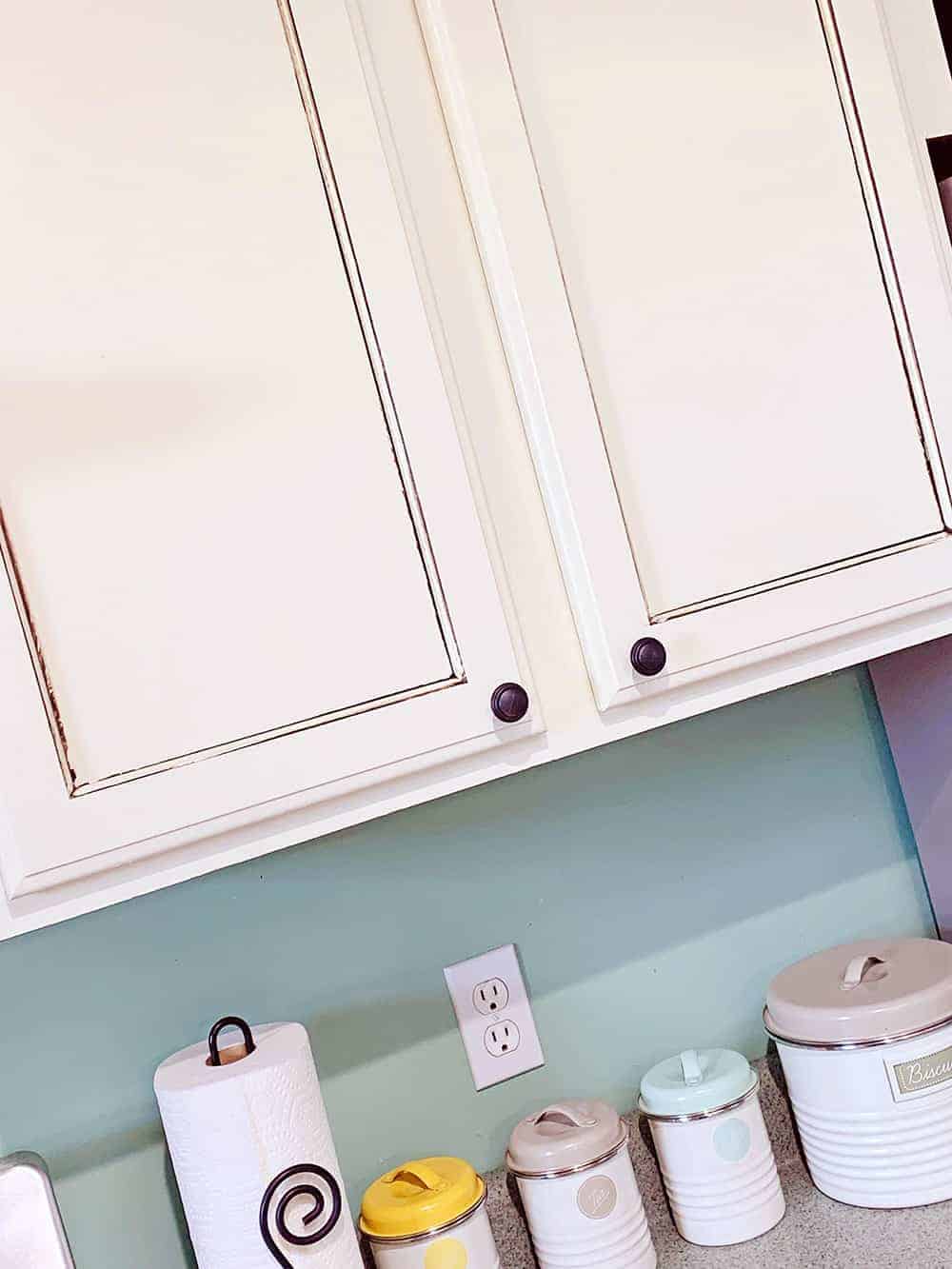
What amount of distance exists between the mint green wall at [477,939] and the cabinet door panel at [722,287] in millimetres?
394

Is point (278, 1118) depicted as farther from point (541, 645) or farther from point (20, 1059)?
point (541, 645)

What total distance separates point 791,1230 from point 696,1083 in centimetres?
17

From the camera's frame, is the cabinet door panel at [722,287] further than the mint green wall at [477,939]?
No

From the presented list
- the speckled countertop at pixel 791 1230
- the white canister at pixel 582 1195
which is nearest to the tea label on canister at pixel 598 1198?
the white canister at pixel 582 1195

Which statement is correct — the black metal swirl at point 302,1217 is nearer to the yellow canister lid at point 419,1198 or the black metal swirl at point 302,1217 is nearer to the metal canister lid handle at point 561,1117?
the yellow canister lid at point 419,1198

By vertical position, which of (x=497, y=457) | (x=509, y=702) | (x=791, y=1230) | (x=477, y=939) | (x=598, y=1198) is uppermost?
(x=497, y=457)

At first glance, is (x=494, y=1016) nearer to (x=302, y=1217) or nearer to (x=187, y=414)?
(x=302, y=1217)

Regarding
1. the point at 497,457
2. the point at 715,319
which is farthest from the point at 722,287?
the point at 497,457

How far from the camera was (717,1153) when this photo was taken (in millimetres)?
1312

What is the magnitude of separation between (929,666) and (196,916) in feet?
2.68

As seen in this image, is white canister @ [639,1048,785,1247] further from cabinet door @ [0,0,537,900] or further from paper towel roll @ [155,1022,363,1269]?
cabinet door @ [0,0,537,900]

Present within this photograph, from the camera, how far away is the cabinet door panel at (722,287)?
113 centimetres

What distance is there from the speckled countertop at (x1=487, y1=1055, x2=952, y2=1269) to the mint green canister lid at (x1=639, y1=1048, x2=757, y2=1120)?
8 cm

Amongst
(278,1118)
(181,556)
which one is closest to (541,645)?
(181,556)
